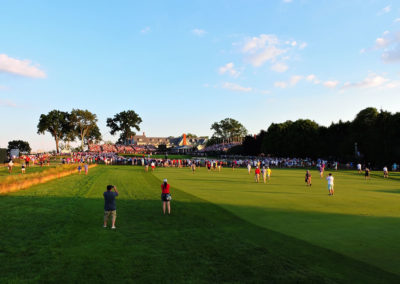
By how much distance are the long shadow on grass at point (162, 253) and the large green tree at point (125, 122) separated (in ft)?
401

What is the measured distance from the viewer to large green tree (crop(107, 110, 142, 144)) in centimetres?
13212

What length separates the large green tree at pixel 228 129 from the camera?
168m

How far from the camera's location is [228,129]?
554 ft

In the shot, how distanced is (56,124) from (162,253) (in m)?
116

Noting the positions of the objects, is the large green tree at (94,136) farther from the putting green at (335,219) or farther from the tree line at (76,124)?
the putting green at (335,219)

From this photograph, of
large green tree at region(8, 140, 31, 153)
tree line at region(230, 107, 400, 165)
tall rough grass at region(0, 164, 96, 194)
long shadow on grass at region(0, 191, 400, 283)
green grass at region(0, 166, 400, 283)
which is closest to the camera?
long shadow on grass at region(0, 191, 400, 283)

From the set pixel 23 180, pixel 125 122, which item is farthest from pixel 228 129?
pixel 23 180

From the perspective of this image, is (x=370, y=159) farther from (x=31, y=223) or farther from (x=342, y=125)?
(x=31, y=223)

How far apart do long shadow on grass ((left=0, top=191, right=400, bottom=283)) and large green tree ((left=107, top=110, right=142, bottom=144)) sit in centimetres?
12221

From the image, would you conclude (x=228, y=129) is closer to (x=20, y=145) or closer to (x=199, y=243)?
(x=20, y=145)

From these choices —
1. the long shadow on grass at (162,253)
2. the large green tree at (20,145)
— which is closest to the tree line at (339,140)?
the long shadow on grass at (162,253)

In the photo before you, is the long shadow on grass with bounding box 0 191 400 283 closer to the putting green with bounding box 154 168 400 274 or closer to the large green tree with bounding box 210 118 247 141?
the putting green with bounding box 154 168 400 274

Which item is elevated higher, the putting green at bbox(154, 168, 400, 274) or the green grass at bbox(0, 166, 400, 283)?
the green grass at bbox(0, 166, 400, 283)

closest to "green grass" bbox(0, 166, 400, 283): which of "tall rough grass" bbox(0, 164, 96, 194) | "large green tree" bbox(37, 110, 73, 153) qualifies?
"tall rough grass" bbox(0, 164, 96, 194)
